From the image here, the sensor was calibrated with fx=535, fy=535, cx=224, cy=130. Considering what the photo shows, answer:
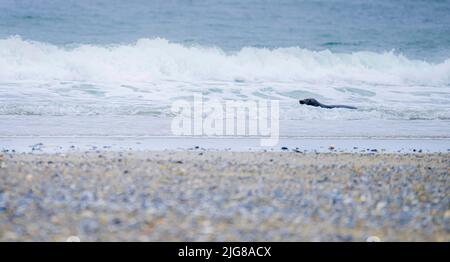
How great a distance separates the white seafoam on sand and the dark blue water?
184 centimetres

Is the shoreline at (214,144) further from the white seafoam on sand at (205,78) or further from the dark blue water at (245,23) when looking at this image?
the dark blue water at (245,23)

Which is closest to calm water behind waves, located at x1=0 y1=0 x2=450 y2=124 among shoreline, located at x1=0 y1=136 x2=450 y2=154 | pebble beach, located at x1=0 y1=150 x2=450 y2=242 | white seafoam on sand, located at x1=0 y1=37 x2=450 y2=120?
white seafoam on sand, located at x1=0 y1=37 x2=450 y2=120

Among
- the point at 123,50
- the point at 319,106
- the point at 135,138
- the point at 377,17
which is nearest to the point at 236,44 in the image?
the point at 123,50

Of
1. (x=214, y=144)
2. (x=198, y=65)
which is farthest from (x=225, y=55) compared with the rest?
(x=214, y=144)

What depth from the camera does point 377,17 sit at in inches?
1244

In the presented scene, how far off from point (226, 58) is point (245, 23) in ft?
22.1

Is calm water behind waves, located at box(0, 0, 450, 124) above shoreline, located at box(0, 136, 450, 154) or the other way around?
above

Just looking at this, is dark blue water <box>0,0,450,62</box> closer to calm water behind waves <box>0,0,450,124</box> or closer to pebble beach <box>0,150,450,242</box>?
calm water behind waves <box>0,0,450,124</box>

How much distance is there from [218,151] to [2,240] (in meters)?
5.05

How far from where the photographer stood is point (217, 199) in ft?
17.5

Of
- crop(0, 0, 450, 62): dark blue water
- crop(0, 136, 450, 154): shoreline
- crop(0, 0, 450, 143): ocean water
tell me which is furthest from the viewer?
crop(0, 0, 450, 62): dark blue water

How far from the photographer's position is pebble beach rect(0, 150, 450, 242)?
14.3ft

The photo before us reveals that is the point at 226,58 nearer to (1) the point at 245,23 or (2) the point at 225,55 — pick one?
(2) the point at 225,55
